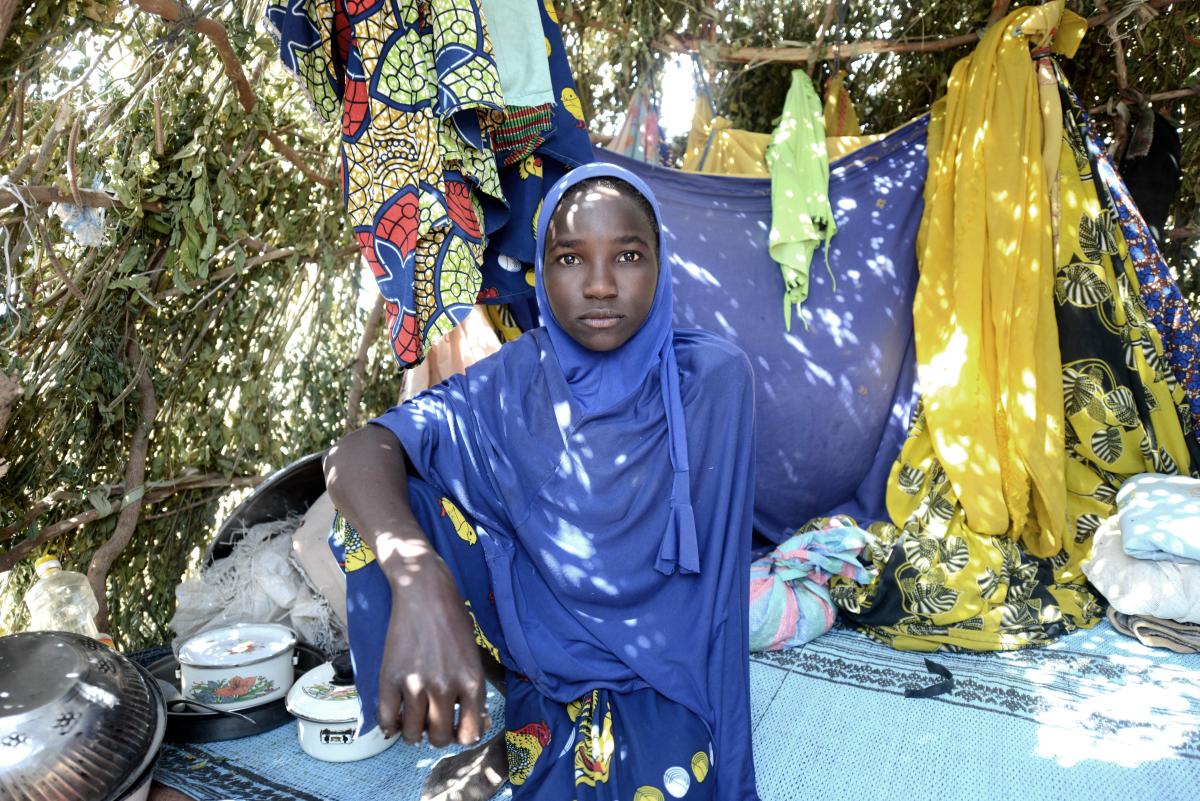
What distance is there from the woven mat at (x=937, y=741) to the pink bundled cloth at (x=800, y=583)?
120mm

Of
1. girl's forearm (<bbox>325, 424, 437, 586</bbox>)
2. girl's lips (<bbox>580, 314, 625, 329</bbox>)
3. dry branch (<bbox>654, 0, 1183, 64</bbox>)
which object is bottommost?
girl's forearm (<bbox>325, 424, 437, 586</bbox>)

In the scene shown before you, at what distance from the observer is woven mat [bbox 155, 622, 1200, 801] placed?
169 centimetres

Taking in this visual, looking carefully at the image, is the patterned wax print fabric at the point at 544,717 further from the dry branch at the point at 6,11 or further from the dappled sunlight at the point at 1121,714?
the dry branch at the point at 6,11

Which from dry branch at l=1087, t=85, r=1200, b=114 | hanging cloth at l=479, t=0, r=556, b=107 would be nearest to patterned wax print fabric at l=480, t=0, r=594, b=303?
hanging cloth at l=479, t=0, r=556, b=107

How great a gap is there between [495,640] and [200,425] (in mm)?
1729

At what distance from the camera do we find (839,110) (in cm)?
337

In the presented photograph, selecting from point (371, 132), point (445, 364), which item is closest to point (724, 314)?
point (445, 364)

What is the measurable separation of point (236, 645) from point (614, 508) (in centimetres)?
113

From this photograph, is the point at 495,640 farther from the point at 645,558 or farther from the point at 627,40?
the point at 627,40

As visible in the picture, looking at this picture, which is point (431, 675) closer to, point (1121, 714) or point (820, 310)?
point (1121, 714)

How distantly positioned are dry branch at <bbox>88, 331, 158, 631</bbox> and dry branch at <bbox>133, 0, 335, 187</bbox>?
0.76 metres

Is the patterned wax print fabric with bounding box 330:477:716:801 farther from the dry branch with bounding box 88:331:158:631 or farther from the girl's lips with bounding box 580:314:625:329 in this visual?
the dry branch with bounding box 88:331:158:631

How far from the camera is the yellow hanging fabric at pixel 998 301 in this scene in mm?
2480

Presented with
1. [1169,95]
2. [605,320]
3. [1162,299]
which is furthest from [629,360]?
[1169,95]
